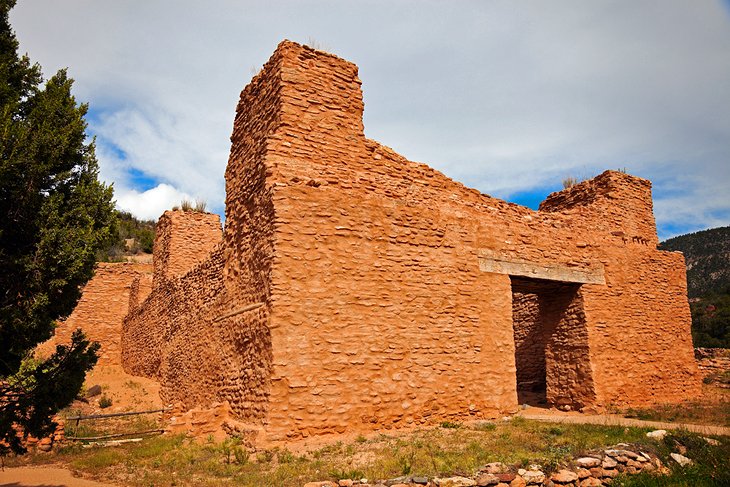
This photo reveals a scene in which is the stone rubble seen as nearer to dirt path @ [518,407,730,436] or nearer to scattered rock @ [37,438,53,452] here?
dirt path @ [518,407,730,436]

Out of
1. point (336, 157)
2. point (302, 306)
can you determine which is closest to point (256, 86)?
point (336, 157)

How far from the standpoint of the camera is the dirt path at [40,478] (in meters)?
7.31

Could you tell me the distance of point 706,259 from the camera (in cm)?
4494

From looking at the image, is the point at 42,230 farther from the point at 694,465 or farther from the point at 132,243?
the point at 132,243

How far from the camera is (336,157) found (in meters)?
9.91

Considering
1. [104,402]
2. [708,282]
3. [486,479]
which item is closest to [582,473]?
[486,479]

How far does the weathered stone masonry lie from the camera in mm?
8680

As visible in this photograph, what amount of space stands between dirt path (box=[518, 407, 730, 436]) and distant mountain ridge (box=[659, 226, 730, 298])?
3423cm

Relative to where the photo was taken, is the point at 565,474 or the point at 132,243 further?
the point at 132,243

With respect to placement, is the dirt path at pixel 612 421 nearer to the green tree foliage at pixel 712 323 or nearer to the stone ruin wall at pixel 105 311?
the stone ruin wall at pixel 105 311

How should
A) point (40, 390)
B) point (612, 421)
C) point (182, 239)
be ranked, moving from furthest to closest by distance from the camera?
point (182, 239)
point (612, 421)
point (40, 390)

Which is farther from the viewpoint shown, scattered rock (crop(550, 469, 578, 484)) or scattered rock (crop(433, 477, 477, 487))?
scattered rock (crop(550, 469, 578, 484))

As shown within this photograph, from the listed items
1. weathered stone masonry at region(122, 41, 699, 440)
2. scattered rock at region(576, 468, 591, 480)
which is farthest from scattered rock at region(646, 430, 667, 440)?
weathered stone masonry at region(122, 41, 699, 440)

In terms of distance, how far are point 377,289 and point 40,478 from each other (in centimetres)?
580
